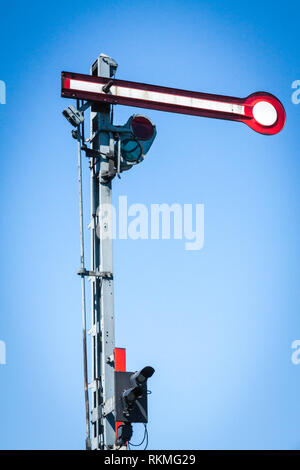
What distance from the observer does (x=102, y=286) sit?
15258mm

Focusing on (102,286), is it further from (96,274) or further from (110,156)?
(110,156)

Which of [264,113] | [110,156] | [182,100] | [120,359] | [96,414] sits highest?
[182,100]

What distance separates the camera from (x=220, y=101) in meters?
17.1

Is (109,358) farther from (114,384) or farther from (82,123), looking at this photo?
(82,123)

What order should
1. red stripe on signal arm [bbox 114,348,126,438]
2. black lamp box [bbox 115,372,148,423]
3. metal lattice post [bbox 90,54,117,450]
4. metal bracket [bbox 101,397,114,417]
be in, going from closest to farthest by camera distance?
black lamp box [bbox 115,372,148,423] < metal bracket [bbox 101,397,114,417] < metal lattice post [bbox 90,54,117,450] < red stripe on signal arm [bbox 114,348,126,438]

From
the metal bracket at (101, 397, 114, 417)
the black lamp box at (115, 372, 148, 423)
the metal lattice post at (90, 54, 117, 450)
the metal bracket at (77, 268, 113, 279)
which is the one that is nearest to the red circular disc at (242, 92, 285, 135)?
the metal lattice post at (90, 54, 117, 450)

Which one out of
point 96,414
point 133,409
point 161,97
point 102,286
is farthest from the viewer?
point 161,97

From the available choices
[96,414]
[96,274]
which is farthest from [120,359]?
[96,274]

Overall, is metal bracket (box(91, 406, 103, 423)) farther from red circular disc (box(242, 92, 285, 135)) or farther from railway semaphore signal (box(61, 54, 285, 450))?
red circular disc (box(242, 92, 285, 135))

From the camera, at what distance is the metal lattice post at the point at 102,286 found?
1480cm

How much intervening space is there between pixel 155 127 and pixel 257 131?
190cm

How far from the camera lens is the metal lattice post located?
14805 millimetres

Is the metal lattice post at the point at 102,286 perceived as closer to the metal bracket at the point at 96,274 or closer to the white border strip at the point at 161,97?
the metal bracket at the point at 96,274
